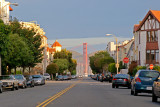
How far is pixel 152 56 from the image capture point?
73625 mm

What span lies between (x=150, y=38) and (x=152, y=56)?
3251 mm

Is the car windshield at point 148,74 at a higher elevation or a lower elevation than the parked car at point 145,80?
higher

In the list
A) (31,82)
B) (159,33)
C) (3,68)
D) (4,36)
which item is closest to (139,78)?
(4,36)

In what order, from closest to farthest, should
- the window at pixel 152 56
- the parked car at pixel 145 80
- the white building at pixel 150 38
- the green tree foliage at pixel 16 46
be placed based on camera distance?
the parked car at pixel 145 80
the green tree foliage at pixel 16 46
the white building at pixel 150 38
the window at pixel 152 56

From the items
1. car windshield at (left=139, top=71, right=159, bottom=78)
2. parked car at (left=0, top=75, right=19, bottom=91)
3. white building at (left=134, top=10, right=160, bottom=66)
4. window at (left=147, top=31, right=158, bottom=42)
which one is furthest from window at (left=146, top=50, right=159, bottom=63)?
car windshield at (left=139, top=71, right=159, bottom=78)

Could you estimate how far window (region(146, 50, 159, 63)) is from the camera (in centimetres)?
7256

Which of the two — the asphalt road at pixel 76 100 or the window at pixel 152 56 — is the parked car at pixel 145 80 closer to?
the asphalt road at pixel 76 100

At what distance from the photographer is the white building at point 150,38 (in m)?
72.3

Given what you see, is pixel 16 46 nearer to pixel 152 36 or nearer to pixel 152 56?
pixel 152 36

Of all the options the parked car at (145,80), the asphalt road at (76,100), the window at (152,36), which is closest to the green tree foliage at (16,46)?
the asphalt road at (76,100)

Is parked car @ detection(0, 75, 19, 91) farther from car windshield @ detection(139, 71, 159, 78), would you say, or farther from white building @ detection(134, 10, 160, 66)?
white building @ detection(134, 10, 160, 66)

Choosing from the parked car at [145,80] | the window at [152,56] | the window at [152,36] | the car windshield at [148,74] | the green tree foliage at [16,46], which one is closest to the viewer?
the parked car at [145,80]

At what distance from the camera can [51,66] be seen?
389 ft

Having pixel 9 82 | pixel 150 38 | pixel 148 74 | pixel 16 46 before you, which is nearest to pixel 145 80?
pixel 148 74
